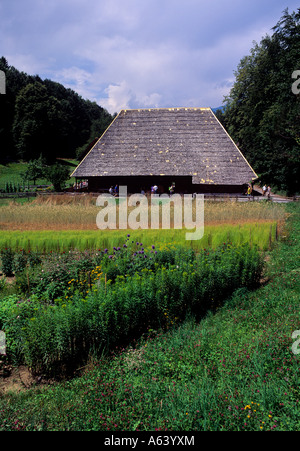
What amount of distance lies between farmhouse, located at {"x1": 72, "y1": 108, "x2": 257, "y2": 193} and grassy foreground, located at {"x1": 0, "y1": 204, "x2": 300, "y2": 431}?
16201 mm

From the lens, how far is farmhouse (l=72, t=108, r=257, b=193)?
2083cm

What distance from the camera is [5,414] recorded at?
3426 mm

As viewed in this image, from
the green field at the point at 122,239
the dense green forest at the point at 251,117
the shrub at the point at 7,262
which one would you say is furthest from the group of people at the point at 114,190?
the dense green forest at the point at 251,117

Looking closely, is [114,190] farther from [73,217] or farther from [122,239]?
[122,239]

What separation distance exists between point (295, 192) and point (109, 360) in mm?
28367

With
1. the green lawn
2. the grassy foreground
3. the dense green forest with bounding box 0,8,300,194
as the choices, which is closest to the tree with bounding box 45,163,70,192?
the green lawn

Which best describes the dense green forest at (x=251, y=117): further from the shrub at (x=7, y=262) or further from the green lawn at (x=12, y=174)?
the shrub at (x=7, y=262)

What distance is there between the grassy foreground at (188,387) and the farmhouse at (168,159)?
1620 centimetres

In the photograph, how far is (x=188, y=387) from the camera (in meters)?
3.74

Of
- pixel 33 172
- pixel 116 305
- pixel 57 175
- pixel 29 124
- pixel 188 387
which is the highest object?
pixel 29 124

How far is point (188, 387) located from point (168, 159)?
63.0 ft

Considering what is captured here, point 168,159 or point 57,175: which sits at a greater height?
point 168,159

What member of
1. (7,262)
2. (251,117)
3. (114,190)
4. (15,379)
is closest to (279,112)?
(251,117)
